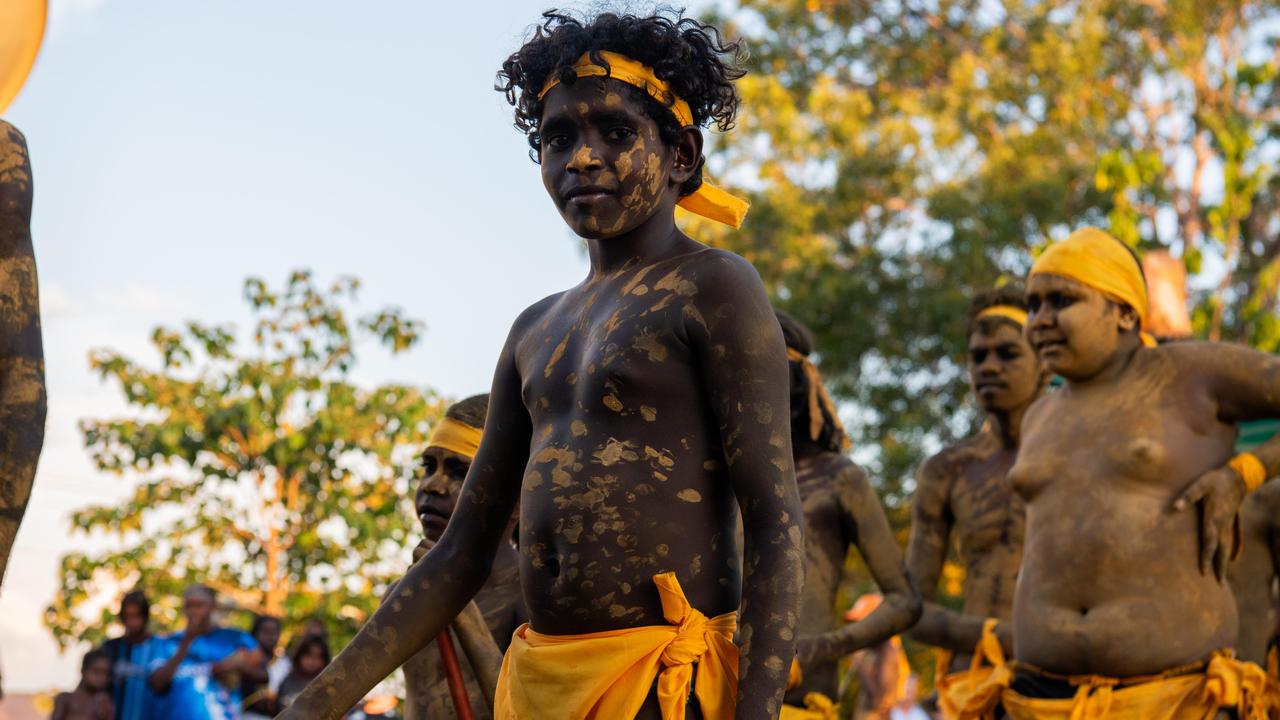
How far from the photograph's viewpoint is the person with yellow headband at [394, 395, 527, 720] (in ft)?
16.7

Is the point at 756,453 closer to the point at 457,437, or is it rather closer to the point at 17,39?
the point at 17,39

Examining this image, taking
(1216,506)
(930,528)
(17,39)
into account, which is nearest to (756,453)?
(17,39)

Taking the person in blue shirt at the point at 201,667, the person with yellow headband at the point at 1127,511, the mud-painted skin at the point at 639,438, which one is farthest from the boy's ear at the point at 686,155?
the person in blue shirt at the point at 201,667

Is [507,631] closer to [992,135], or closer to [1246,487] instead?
[1246,487]

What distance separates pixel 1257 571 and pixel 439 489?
168 inches

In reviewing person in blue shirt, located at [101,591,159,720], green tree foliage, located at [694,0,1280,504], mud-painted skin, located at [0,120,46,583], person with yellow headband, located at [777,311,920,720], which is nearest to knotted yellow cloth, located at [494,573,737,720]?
mud-painted skin, located at [0,120,46,583]

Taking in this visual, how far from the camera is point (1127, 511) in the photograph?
5961 millimetres

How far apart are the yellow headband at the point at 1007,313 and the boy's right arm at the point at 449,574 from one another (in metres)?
4.79

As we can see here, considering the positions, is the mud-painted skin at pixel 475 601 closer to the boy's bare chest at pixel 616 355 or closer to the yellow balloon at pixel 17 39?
the boy's bare chest at pixel 616 355

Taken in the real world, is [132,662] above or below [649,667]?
below

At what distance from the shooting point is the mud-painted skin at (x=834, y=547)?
22.9 feet

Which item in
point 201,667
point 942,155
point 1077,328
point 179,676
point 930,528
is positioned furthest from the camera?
point 942,155

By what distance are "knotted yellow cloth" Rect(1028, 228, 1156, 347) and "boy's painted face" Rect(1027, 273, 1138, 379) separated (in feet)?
0.11

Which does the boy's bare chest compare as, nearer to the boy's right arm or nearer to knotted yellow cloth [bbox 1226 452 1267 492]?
the boy's right arm
